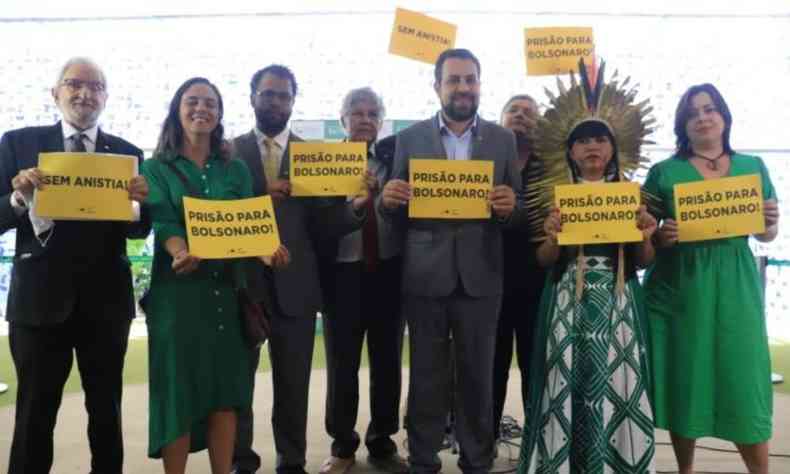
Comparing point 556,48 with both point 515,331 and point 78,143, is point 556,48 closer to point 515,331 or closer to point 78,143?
point 515,331

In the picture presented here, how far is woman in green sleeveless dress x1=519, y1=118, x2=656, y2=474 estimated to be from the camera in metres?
2.37

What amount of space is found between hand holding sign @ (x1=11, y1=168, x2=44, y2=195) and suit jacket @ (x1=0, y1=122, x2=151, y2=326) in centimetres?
13

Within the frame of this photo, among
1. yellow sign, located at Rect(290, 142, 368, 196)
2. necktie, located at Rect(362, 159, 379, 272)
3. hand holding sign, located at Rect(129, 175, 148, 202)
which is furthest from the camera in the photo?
necktie, located at Rect(362, 159, 379, 272)

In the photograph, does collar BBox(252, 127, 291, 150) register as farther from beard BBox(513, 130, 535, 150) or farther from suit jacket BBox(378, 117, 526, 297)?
beard BBox(513, 130, 535, 150)

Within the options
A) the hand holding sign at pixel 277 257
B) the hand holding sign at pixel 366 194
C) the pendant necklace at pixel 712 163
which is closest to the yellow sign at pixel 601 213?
the pendant necklace at pixel 712 163

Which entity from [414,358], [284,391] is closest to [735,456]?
[414,358]

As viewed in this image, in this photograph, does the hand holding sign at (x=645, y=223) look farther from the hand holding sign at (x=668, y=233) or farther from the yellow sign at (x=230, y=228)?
the yellow sign at (x=230, y=228)

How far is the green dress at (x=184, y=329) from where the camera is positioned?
2225mm

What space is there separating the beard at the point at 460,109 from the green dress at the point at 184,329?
1034mm

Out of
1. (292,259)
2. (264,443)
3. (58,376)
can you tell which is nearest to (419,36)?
(292,259)

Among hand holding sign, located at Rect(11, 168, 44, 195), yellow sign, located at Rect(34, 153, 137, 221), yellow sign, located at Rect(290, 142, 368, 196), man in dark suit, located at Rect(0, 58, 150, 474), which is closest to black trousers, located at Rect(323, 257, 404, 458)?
yellow sign, located at Rect(290, 142, 368, 196)

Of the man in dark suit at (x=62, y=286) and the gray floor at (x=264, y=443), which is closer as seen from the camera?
the man in dark suit at (x=62, y=286)

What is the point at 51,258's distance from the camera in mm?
2350

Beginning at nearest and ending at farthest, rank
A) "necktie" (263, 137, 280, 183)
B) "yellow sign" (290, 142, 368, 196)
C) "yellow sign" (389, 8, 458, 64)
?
Answer: 1. "yellow sign" (290, 142, 368, 196)
2. "necktie" (263, 137, 280, 183)
3. "yellow sign" (389, 8, 458, 64)
